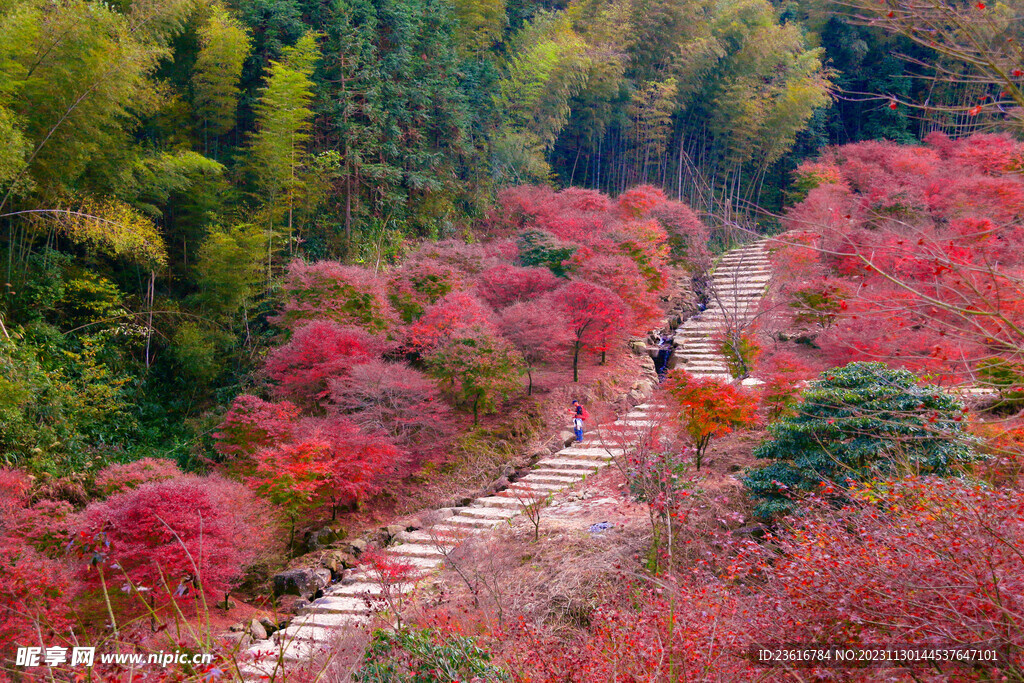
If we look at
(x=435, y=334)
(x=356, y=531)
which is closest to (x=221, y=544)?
(x=356, y=531)

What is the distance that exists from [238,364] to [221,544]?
6.49 metres

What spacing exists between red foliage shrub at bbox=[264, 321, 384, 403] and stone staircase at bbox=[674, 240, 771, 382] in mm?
6156

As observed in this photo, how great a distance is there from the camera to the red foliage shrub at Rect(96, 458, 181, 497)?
762 cm

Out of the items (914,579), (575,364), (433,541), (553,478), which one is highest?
(914,579)

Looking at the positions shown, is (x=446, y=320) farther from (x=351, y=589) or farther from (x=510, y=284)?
(x=351, y=589)

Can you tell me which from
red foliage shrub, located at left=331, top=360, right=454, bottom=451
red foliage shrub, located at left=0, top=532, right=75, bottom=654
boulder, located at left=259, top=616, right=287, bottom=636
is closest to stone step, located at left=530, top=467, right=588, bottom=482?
red foliage shrub, located at left=331, top=360, right=454, bottom=451

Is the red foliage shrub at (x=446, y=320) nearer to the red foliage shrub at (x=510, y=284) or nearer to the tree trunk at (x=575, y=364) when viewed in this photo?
the red foliage shrub at (x=510, y=284)

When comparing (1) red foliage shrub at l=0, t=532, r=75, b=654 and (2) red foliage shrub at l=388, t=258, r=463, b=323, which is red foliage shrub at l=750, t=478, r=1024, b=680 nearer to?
(1) red foliage shrub at l=0, t=532, r=75, b=654

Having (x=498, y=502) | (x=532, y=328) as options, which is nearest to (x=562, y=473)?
(x=498, y=502)

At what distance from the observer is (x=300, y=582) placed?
7.02 metres

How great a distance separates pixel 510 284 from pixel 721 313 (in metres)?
6.03

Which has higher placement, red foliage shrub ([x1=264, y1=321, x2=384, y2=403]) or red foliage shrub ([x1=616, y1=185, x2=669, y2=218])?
red foliage shrub ([x1=616, y1=185, x2=669, y2=218])

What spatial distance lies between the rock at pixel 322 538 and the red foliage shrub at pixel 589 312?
5.29 meters

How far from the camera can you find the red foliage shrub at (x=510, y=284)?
12.2 metres
